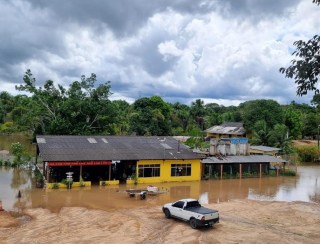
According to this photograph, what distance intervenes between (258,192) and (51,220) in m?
18.7

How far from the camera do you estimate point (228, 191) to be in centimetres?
3241

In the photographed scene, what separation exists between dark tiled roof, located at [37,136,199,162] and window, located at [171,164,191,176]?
105 cm

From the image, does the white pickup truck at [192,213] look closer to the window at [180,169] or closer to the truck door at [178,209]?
the truck door at [178,209]

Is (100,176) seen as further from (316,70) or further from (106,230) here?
(316,70)

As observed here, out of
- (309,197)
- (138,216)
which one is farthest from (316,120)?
(138,216)

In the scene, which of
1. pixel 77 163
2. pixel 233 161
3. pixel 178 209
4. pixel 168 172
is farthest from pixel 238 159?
pixel 178 209

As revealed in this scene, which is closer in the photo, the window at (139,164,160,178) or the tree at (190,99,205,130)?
the window at (139,164,160,178)

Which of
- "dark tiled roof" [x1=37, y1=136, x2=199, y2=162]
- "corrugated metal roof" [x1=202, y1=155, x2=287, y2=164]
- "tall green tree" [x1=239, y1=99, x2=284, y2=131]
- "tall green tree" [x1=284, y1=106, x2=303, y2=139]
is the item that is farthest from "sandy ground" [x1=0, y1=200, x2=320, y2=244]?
"tall green tree" [x1=284, y1=106, x2=303, y2=139]

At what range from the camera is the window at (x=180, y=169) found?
120 ft

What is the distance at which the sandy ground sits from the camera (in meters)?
17.2

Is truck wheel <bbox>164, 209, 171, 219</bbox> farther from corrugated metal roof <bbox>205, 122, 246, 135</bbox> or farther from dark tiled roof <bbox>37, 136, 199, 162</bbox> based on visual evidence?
corrugated metal roof <bbox>205, 122, 246, 135</bbox>

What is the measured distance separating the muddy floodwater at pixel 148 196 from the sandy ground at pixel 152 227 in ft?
7.39

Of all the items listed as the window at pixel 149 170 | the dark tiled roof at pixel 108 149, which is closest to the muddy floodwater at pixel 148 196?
Answer: the window at pixel 149 170

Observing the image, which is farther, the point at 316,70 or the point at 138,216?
the point at 138,216
